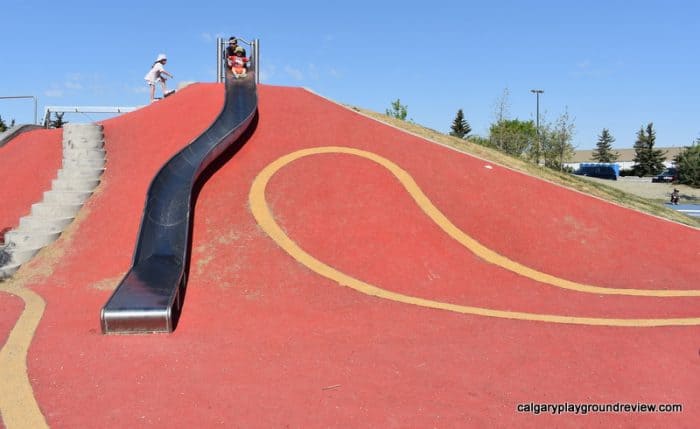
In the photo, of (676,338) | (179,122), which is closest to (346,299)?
(676,338)

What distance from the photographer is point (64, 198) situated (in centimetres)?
1195

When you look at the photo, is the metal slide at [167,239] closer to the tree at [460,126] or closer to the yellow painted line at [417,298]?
the yellow painted line at [417,298]

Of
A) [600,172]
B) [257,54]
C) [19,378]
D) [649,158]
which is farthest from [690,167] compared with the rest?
[19,378]

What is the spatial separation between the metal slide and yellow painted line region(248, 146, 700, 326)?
150cm

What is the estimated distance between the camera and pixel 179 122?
48.5 feet

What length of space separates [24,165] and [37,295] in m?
6.22

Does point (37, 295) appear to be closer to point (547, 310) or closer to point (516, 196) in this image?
point (547, 310)

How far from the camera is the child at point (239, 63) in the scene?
704 inches

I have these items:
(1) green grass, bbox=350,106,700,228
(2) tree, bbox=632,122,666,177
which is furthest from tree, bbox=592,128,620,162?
(1) green grass, bbox=350,106,700,228

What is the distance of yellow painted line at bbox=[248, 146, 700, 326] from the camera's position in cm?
864

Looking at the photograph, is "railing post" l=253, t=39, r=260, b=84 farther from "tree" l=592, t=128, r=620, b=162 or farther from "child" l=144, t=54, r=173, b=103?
"tree" l=592, t=128, r=620, b=162

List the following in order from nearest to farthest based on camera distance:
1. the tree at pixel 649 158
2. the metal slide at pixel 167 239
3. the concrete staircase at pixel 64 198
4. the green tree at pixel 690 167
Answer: the metal slide at pixel 167 239, the concrete staircase at pixel 64 198, the green tree at pixel 690 167, the tree at pixel 649 158

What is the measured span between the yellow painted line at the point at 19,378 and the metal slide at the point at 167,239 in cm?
107

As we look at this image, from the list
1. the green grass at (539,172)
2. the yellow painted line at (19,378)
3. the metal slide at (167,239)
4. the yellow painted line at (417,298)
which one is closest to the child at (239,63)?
the metal slide at (167,239)
